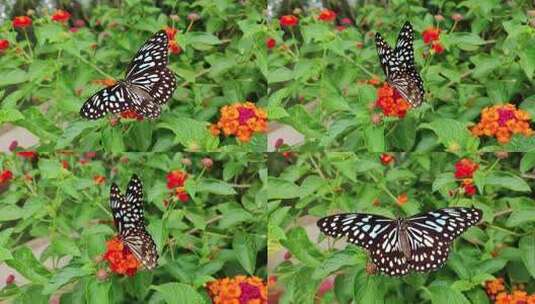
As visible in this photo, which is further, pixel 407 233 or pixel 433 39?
pixel 433 39

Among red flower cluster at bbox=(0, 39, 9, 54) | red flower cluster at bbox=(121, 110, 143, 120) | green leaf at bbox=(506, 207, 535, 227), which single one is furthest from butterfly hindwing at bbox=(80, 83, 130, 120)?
green leaf at bbox=(506, 207, 535, 227)

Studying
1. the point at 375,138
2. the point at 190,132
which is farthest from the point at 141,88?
the point at 375,138

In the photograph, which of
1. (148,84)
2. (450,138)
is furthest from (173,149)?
(450,138)

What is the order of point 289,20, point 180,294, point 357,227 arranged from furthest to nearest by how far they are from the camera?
point 289,20 < point 180,294 < point 357,227

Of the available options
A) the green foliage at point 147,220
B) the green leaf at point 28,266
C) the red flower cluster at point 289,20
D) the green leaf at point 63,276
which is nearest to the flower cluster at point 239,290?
the green foliage at point 147,220

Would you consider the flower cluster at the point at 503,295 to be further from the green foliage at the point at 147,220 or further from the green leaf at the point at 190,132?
the green leaf at the point at 190,132

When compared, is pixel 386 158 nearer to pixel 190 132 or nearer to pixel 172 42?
pixel 190 132

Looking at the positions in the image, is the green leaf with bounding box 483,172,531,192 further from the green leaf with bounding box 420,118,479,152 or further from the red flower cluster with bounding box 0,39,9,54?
the red flower cluster with bounding box 0,39,9,54

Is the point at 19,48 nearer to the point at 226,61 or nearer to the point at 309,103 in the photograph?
the point at 226,61
